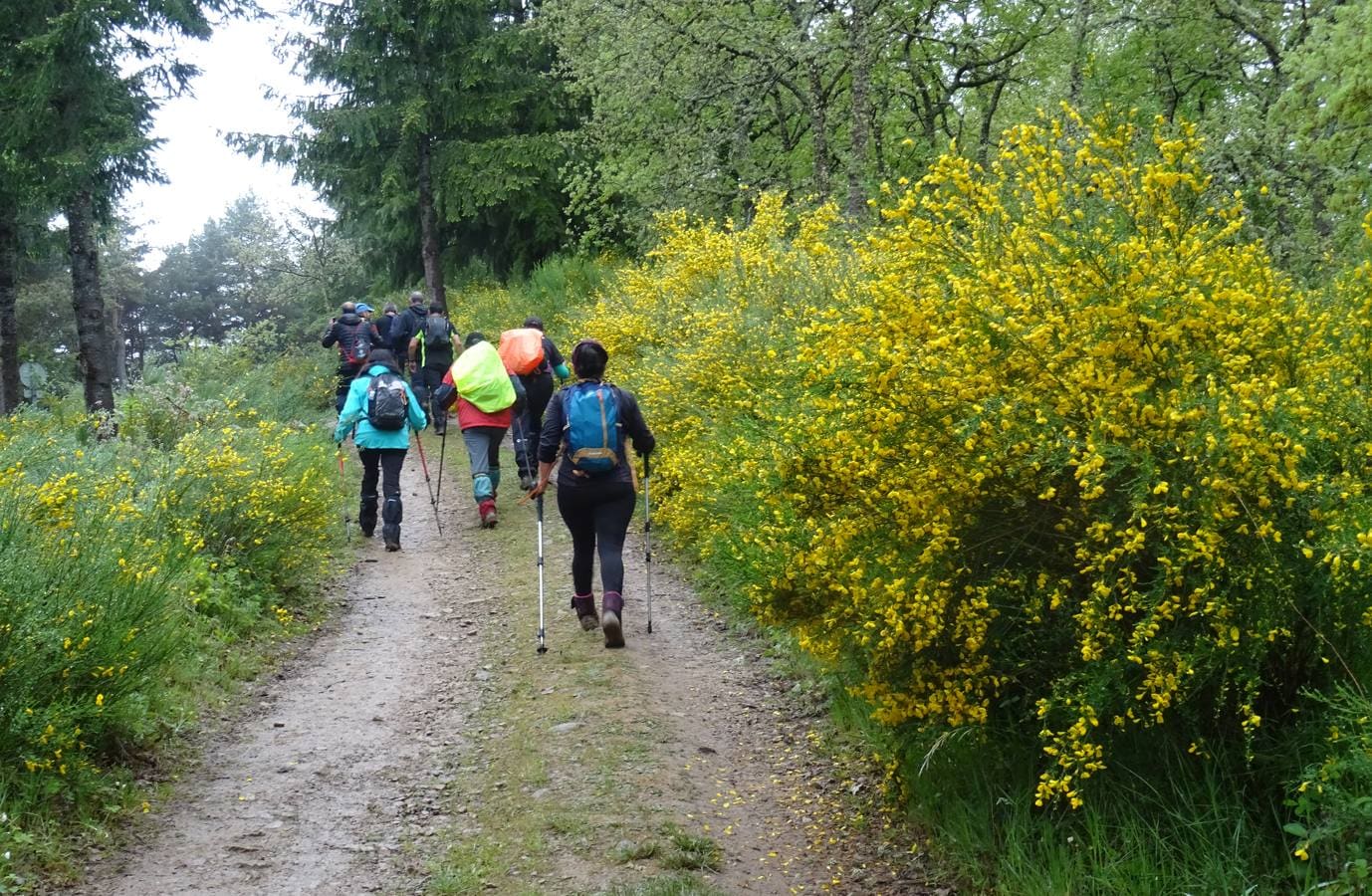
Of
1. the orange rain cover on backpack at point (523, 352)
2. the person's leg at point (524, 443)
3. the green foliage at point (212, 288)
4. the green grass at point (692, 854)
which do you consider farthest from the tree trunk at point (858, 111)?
the green foliage at point (212, 288)

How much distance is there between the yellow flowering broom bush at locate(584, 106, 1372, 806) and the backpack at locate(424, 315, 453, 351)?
13.1 meters

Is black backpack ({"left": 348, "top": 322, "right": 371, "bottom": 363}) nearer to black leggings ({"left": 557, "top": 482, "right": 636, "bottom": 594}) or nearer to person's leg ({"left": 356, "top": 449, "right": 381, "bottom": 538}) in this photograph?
person's leg ({"left": 356, "top": 449, "right": 381, "bottom": 538})

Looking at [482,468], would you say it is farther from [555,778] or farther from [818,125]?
[818,125]

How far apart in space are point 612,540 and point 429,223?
700 inches

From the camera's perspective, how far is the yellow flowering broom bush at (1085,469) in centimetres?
386

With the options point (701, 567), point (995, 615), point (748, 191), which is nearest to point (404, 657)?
point (701, 567)

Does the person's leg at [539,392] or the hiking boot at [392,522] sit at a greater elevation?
the person's leg at [539,392]

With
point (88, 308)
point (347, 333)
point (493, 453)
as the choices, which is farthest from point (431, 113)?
point (493, 453)

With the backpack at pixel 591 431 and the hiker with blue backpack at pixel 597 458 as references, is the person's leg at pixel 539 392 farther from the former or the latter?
the backpack at pixel 591 431

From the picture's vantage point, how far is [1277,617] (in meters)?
3.85

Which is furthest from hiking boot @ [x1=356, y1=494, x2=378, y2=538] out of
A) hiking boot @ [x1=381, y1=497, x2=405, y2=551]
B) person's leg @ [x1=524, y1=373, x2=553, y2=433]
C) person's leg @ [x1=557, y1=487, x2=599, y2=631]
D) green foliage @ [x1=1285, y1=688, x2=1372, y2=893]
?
green foliage @ [x1=1285, y1=688, x2=1372, y2=893]

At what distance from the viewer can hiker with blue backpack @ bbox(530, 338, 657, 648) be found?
773cm

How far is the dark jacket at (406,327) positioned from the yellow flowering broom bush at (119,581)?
5.82 metres

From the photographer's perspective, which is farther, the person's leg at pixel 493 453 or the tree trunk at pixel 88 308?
the tree trunk at pixel 88 308
